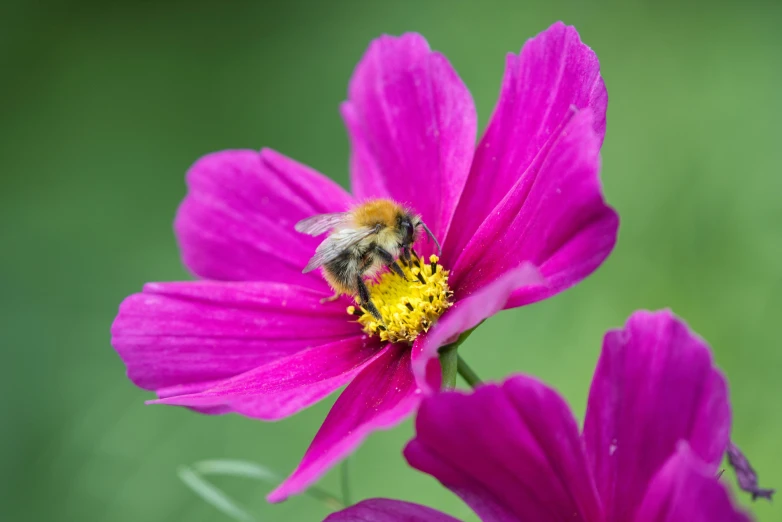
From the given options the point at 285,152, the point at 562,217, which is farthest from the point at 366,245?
the point at 285,152

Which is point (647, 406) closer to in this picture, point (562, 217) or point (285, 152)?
point (562, 217)

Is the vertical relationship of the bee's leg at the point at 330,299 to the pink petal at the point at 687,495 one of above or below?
above

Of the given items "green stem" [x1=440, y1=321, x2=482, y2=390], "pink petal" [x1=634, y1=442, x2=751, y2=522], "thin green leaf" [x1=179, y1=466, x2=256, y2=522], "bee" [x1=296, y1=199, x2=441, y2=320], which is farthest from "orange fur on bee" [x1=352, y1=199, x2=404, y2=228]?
"pink petal" [x1=634, y1=442, x2=751, y2=522]

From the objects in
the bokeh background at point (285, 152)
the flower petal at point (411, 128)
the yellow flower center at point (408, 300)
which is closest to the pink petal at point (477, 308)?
the yellow flower center at point (408, 300)

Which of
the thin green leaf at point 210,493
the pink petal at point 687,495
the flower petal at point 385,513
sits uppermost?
the pink petal at point 687,495

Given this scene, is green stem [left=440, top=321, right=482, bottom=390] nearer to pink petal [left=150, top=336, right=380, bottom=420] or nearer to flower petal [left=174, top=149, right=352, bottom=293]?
pink petal [left=150, top=336, right=380, bottom=420]

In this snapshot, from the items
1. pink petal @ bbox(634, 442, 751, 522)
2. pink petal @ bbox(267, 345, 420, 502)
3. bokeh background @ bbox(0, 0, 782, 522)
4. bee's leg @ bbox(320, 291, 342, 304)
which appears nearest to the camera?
pink petal @ bbox(634, 442, 751, 522)

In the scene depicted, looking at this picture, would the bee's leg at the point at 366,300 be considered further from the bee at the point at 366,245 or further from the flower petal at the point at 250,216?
the flower petal at the point at 250,216
